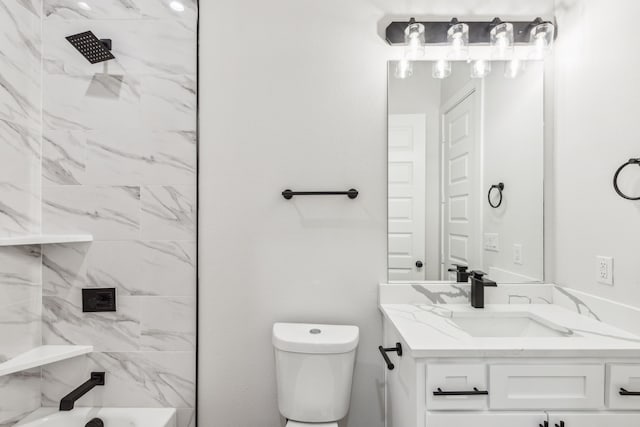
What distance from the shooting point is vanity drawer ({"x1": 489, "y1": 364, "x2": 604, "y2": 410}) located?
104cm

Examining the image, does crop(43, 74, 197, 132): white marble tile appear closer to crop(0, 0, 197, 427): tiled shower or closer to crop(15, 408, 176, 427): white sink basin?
crop(0, 0, 197, 427): tiled shower

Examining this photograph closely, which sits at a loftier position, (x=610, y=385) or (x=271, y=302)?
(x=271, y=302)

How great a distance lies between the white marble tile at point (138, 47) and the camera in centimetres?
153

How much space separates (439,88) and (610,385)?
1252 mm

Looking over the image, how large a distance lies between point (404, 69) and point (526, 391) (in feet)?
4.31

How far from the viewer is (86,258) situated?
1.53 metres

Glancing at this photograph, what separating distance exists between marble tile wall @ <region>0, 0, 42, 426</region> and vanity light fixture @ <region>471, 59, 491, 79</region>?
1.96 meters

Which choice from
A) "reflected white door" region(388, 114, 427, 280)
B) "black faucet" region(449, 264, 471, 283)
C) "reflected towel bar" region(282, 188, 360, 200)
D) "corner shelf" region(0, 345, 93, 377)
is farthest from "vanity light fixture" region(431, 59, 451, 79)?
"corner shelf" region(0, 345, 93, 377)

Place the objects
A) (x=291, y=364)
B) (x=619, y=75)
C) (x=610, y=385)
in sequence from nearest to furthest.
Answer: (x=610, y=385) < (x=619, y=75) < (x=291, y=364)

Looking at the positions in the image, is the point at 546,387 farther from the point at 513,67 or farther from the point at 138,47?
the point at 138,47

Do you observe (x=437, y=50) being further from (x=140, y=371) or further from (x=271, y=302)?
(x=140, y=371)

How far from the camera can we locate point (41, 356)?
1.41 meters

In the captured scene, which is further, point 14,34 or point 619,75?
point 14,34

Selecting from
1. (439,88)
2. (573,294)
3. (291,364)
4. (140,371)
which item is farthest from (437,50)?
(140,371)
